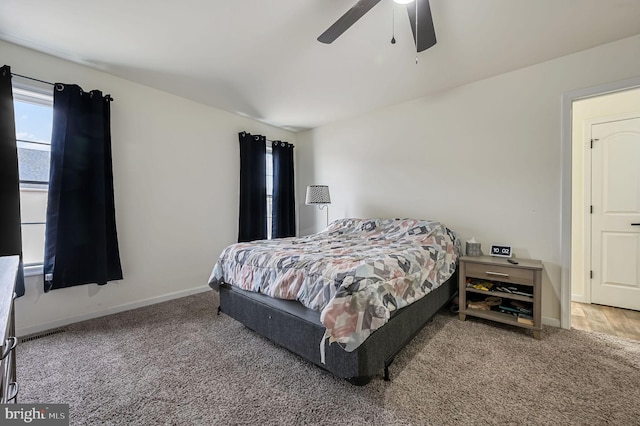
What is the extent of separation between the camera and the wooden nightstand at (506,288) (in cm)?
220

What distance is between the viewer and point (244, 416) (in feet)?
4.62

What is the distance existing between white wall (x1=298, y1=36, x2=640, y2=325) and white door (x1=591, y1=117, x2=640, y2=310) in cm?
96

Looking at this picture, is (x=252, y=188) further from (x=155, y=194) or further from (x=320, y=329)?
(x=320, y=329)

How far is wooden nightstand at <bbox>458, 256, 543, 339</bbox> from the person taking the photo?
86.5 inches

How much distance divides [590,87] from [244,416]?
142 inches

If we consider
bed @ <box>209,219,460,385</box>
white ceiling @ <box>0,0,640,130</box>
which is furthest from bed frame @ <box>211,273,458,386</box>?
white ceiling @ <box>0,0,640,130</box>

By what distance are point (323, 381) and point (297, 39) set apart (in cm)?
256

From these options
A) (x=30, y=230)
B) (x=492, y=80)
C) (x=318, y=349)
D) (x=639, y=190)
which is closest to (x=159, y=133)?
(x=30, y=230)

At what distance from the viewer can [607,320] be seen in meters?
2.54

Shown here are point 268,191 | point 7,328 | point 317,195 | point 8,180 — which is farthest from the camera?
point 268,191

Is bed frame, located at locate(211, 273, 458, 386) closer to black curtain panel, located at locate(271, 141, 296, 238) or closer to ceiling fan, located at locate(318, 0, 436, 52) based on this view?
ceiling fan, located at locate(318, 0, 436, 52)

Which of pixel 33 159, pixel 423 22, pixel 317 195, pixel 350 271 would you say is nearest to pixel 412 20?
pixel 423 22

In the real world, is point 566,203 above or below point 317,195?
below

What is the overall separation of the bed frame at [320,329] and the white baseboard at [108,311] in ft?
3.79
